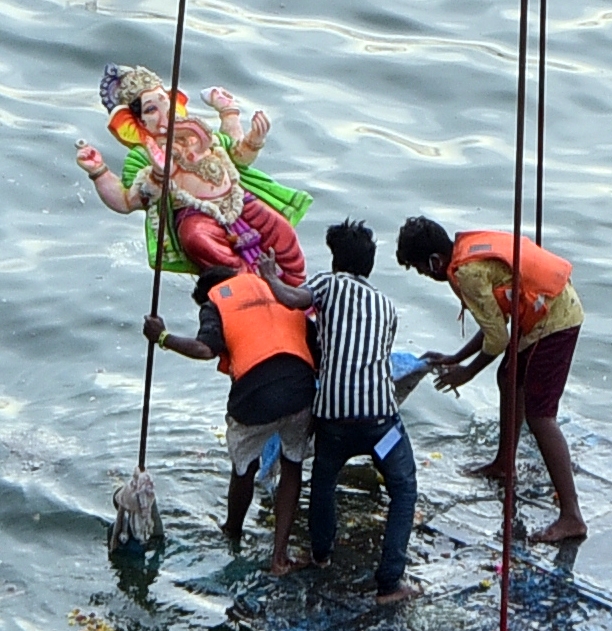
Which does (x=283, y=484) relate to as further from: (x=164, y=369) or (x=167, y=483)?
(x=164, y=369)

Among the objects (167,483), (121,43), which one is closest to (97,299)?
(167,483)

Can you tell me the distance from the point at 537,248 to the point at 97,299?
3.80 meters

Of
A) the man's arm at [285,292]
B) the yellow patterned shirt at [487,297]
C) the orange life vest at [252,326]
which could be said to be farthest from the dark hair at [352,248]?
the yellow patterned shirt at [487,297]

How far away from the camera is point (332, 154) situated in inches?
473

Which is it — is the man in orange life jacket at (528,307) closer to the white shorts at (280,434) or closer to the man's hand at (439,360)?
the man's hand at (439,360)

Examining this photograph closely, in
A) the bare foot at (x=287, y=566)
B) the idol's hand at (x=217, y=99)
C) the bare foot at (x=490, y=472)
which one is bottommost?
the bare foot at (x=287, y=566)

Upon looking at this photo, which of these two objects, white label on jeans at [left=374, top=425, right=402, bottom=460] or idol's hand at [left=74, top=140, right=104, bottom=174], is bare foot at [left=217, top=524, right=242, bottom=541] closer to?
white label on jeans at [left=374, top=425, right=402, bottom=460]

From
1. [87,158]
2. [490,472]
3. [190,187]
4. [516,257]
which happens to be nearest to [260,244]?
[190,187]

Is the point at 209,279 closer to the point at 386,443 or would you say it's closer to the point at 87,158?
the point at 87,158

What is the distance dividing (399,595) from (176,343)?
4.07ft

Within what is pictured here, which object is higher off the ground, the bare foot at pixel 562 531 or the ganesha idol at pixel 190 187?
the ganesha idol at pixel 190 187

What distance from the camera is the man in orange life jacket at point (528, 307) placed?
611cm

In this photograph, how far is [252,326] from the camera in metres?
5.86

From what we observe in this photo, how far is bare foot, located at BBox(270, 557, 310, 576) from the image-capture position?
5961 millimetres
